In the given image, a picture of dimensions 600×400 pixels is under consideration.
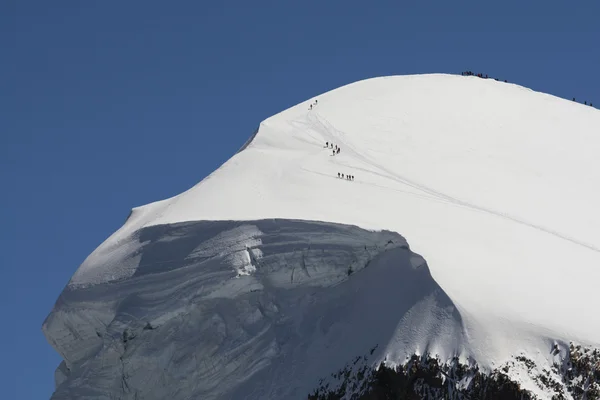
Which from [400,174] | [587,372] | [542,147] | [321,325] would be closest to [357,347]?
[321,325]

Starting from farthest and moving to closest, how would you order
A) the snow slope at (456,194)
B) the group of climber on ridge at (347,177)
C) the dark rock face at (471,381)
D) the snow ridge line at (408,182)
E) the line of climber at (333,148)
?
the line of climber at (333,148)
the group of climber on ridge at (347,177)
the snow ridge line at (408,182)
the snow slope at (456,194)
the dark rock face at (471,381)

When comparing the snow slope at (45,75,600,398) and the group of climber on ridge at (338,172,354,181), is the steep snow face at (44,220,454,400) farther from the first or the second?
the group of climber on ridge at (338,172,354,181)

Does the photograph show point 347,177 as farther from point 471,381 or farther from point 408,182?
point 471,381

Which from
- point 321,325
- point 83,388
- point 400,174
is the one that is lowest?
point 83,388

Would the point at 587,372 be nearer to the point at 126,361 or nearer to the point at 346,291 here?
the point at 346,291

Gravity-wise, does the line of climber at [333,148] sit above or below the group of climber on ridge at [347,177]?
above

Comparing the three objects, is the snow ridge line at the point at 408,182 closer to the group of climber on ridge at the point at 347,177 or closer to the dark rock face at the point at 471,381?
the group of climber on ridge at the point at 347,177

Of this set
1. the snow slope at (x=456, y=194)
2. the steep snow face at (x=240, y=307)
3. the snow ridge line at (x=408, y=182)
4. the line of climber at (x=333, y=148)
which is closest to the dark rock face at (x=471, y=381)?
the snow slope at (x=456, y=194)
